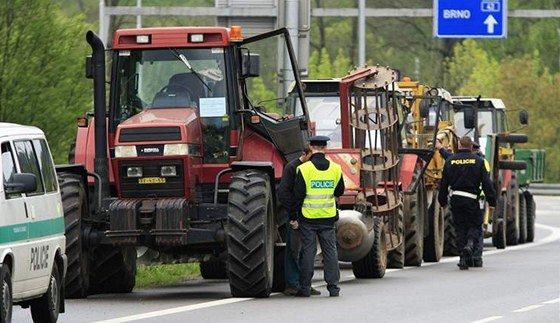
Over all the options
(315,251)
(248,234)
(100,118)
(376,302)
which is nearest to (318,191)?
(315,251)

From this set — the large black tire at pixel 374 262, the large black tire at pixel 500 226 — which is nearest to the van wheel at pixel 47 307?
the large black tire at pixel 374 262

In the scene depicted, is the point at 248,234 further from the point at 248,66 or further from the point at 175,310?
the point at 248,66

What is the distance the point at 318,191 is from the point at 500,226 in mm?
13020

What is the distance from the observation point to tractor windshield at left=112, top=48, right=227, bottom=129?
20.7 metres

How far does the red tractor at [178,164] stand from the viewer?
1986cm

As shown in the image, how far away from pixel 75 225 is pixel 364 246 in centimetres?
438

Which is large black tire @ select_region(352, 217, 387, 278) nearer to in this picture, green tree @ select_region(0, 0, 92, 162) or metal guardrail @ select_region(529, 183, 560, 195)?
green tree @ select_region(0, 0, 92, 162)

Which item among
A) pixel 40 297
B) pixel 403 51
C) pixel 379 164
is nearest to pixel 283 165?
pixel 379 164

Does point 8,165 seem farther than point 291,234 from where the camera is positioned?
No

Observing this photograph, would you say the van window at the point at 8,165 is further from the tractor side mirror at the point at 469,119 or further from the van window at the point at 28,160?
the tractor side mirror at the point at 469,119

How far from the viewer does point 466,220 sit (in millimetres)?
26484

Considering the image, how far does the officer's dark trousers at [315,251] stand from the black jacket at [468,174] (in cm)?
609

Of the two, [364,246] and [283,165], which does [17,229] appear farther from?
[364,246]

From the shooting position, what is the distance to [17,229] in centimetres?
1552
